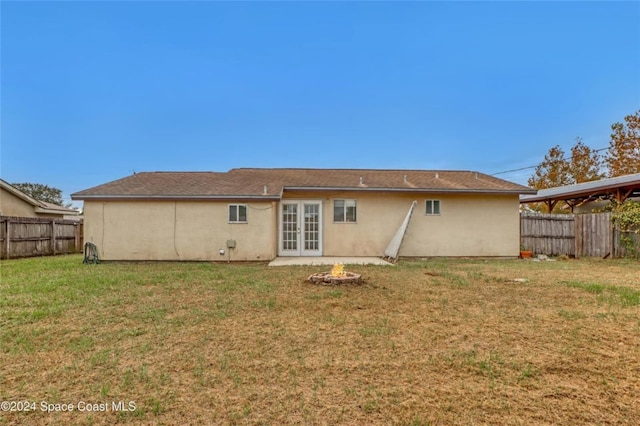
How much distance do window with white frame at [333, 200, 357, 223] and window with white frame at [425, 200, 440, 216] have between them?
9.33 feet

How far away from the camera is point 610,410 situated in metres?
2.34

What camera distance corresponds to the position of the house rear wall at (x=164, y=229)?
10.7 meters

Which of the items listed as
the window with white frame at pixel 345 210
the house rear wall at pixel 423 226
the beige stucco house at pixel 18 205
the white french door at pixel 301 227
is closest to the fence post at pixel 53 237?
the beige stucco house at pixel 18 205

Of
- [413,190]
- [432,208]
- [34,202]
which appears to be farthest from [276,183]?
[34,202]

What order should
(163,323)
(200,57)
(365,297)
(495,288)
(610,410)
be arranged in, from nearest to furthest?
(610,410) → (163,323) → (365,297) → (495,288) → (200,57)

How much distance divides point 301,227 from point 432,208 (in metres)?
5.15

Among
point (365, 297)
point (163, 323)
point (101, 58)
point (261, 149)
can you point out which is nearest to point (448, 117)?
point (261, 149)

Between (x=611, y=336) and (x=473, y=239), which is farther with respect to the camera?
(x=473, y=239)

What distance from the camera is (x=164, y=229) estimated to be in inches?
424

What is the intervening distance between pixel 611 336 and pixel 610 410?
2.04m

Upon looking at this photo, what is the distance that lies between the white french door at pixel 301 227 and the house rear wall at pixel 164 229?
1368 mm

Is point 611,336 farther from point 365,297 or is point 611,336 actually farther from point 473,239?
point 473,239

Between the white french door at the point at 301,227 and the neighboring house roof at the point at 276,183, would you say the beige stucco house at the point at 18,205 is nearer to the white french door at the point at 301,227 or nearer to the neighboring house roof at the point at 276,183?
the neighboring house roof at the point at 276,183

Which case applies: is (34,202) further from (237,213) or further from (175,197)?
(237,213)
